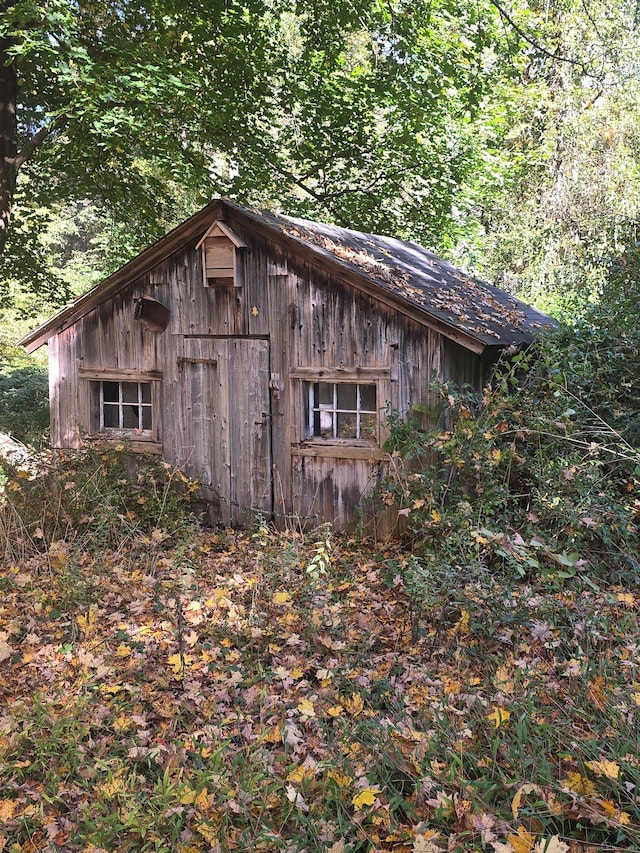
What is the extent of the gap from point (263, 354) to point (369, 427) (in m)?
1.73

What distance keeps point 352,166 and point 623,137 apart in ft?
28.2

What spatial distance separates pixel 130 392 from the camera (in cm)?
1029

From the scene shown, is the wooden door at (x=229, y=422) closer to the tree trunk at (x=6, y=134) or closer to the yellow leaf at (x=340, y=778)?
the tree trunk at (x=6, y=134)

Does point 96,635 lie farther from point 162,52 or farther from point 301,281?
point 162,52

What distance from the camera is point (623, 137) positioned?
63.9ft

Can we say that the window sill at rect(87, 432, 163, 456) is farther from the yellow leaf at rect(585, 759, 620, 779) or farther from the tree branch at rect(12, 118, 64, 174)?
the yellow leaf at rect(585, 759, 620, 779)

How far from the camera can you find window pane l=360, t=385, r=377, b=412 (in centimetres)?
866

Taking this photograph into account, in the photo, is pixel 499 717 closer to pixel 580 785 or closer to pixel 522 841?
pixel 580 785

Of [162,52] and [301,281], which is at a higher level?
[162,52]

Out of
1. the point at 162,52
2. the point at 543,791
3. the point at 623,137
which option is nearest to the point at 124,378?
the point at 162,52

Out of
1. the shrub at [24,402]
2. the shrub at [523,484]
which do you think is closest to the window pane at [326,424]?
the shrub at [523,484]

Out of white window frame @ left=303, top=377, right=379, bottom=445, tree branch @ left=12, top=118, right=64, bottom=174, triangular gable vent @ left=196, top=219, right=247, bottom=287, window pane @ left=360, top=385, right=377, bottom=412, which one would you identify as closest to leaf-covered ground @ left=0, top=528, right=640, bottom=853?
white window frame @ left=303, top=377, right=379, bottom=445

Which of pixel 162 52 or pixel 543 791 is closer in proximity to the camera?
pixel 543 791

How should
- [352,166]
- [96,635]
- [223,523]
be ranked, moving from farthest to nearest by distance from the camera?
1. [352,166]
2. [223,523]
3. [96,635]
